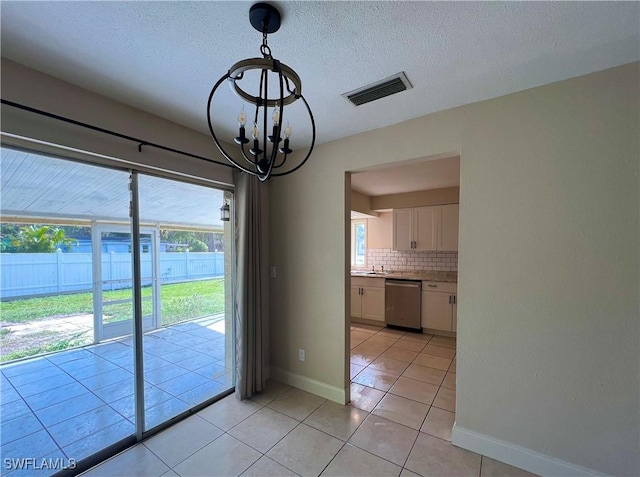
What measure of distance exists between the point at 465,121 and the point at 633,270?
1.36m

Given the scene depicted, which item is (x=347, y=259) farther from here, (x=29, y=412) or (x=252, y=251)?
(x=29, y=412)

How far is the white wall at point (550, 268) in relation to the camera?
5.05 ft

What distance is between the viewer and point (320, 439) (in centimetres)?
205

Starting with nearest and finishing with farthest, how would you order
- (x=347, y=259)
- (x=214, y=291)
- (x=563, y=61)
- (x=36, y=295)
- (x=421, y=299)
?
(x=563, y=61) → (x=36, y=295) → (x=347, y=259) → (x=214, y=291) → (x=421, y=299)

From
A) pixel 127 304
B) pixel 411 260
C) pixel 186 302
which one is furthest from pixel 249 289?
pixel 411 260

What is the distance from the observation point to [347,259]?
260 centimetres

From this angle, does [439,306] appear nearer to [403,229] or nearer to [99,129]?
[403,229]

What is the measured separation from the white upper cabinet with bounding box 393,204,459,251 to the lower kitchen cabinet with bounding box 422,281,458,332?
28.1 inches

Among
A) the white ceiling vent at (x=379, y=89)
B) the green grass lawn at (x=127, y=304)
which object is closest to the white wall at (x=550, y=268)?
the white ceiling vent at (x=379, y=89)

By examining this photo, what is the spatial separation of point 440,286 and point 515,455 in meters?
2.78

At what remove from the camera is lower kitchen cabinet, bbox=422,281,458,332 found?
4266mm

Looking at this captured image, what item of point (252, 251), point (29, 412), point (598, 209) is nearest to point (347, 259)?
point (252, 251)

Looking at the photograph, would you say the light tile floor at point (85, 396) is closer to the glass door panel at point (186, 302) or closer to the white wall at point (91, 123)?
the glass door panel at point (186, 302)

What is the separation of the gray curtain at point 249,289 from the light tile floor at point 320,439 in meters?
0.24
